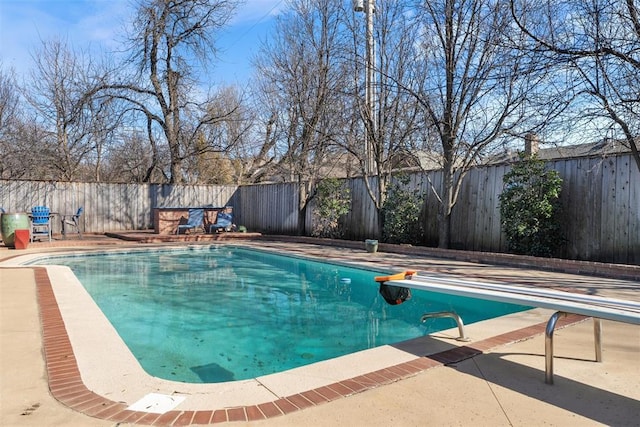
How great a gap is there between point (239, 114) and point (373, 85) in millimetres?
8200

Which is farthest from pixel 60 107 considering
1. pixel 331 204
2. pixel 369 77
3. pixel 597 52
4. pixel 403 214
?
pixel 597 52

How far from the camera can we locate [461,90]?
880 cm

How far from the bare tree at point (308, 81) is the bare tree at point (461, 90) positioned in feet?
9.41

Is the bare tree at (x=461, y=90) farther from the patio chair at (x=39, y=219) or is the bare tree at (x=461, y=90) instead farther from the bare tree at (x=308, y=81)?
the patio chair at (x=39, y=219)

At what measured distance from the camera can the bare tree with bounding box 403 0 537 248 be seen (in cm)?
836

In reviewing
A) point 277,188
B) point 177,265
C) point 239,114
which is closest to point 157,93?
point 239,114

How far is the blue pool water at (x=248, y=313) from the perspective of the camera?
3.94 m

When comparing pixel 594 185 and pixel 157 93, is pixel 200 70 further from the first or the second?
pixel 594 185

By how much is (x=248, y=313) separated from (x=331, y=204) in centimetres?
660

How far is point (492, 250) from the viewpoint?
354 inches

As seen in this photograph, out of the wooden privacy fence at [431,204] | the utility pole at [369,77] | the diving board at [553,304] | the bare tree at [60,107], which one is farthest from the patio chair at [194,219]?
the diving board at [553,304]

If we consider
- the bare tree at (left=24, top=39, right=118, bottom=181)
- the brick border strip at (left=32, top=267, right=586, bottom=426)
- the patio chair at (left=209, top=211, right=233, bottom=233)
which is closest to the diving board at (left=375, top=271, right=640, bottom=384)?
the brick border strip at (left=32, top=267, right=586, bottom=426)

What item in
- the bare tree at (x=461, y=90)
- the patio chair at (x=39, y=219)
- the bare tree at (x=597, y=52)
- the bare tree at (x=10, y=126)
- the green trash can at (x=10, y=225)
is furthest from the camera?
the bare tree at (x=10, y=126)

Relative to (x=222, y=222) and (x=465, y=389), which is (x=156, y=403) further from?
(x=222, y=222)
